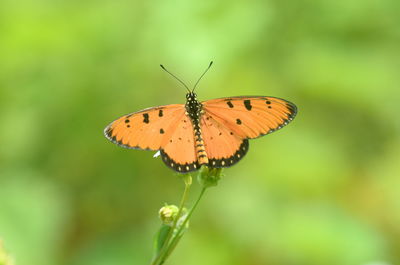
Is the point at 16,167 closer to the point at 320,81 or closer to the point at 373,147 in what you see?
the point at 320,81

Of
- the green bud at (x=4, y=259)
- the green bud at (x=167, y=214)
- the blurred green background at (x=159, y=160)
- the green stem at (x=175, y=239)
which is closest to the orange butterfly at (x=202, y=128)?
the green bud at (x=167, y=214)

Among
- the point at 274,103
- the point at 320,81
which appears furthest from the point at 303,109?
the point at 274,103

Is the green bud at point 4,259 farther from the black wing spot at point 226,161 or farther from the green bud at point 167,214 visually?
the black wing spot at point 226,161

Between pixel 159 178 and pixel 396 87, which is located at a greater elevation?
pixel 396 87

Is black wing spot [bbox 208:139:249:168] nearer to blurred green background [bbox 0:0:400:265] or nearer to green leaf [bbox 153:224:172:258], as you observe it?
green leaf [bbox 153:224:172:258]

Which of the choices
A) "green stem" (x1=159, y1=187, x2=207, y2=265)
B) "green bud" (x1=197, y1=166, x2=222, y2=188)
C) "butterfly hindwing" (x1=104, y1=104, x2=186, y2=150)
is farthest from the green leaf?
"butterfly hindwing" (x1=104, y1=104, x2=186, y2=150)

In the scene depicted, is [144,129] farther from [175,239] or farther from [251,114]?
[175,239]
